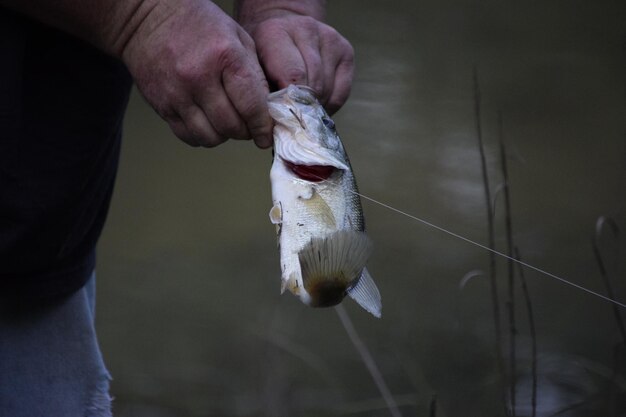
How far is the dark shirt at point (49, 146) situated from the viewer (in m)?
1.20

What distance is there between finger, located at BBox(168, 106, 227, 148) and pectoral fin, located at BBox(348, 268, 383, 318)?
0.24 metres

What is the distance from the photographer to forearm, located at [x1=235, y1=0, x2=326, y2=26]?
4.56 feet

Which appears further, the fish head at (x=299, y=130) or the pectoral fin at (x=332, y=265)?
the fish head at (x=299, y=130)

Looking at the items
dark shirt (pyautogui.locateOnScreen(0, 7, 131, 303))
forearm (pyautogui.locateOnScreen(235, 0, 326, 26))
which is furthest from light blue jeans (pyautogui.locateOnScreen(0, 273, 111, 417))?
forearm (pyautogui.locateOnScreen(235, 0, 326, 26))

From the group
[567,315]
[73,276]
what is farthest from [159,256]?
[73,276]

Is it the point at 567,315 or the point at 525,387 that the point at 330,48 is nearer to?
the point at 525,387

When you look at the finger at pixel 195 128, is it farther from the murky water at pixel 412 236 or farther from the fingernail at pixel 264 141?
the murky water at pixel 412 236

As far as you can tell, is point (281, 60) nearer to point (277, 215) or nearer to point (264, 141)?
point (264, 141)

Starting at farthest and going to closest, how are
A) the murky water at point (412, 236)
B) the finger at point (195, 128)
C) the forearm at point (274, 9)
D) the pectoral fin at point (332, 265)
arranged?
the murky water at point (412, 236) < the forearm at point (274, 9) < the finger at point (195, 128) < the pectoral fin at point (332, 265)

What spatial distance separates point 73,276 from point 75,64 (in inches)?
12.5

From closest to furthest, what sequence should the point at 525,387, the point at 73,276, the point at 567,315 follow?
the point at 73,276 → the point at 525,387 → the point at 567,315

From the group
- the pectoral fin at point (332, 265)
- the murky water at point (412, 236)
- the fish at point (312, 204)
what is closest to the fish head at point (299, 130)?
the fish at point (312, 204)

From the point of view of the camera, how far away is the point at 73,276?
142cm

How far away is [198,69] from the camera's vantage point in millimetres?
1136
